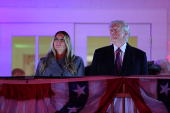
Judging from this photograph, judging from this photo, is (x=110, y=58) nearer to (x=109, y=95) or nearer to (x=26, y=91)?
(x=109, y=95)

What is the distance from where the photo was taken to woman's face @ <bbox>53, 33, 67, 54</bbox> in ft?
9.30

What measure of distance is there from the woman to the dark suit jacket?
23cm

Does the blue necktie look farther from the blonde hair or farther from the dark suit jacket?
the blonde hair

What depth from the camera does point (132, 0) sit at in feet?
12.9

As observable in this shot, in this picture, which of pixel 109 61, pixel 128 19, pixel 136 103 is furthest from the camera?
pixel 128 19

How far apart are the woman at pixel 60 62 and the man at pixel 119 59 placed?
226 millimetres

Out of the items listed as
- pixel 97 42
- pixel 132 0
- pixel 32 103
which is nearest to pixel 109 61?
pixel 32 103

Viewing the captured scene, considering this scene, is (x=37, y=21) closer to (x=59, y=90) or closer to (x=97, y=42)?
(x=97, y=42)

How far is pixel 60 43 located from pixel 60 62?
225 millimetres

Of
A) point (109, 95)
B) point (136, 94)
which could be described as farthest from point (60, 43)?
point (136, 94)

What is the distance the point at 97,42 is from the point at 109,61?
4.78 feet

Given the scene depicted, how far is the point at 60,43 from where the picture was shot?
2.84 m

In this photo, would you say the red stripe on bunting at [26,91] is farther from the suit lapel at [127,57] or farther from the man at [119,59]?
the suit lapel at [127,57]

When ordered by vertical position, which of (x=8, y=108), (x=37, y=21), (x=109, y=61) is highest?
(x=37, y=21)
